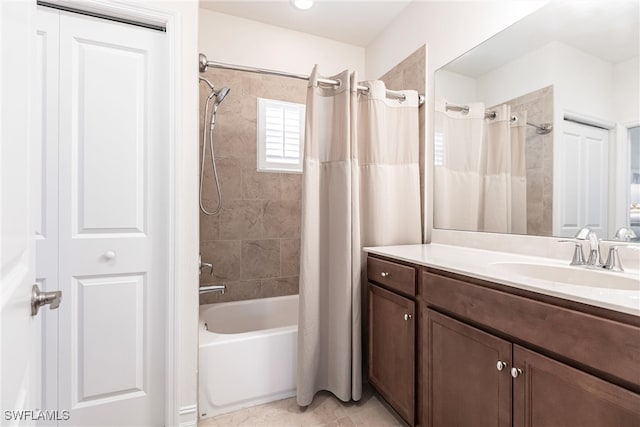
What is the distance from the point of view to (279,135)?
8.13 feet

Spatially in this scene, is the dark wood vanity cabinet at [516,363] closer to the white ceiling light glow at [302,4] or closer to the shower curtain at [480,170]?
the shower curtain at [480,170]

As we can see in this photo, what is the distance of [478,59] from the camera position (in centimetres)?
166

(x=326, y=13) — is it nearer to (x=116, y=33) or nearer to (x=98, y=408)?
(x=116, y=33)

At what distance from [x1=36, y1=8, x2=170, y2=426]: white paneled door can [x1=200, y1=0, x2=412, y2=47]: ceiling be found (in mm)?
1008

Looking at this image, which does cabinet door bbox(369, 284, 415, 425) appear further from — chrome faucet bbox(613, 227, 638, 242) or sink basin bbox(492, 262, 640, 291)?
chrome faucet bbox(613, 227, 638, 242)

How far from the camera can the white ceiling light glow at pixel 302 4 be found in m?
2.11

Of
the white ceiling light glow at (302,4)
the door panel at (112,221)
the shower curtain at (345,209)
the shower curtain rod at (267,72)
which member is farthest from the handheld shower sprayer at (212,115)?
the white ceiling light glow at (302,4)

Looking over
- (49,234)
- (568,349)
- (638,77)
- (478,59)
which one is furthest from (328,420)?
(478,59)

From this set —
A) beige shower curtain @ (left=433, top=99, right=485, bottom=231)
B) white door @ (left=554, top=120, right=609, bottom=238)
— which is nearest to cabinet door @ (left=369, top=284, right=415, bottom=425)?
beige shower curtain @ (left=433, top=99, right=485, bottom=231)

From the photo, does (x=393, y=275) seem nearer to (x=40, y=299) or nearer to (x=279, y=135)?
(x=40, y=299)

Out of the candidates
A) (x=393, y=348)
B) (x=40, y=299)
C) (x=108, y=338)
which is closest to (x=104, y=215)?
(x=108, y=338)

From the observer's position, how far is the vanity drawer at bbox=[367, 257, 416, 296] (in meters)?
1.37

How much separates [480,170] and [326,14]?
163 centimetres

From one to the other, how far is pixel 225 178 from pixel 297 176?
0.58m
